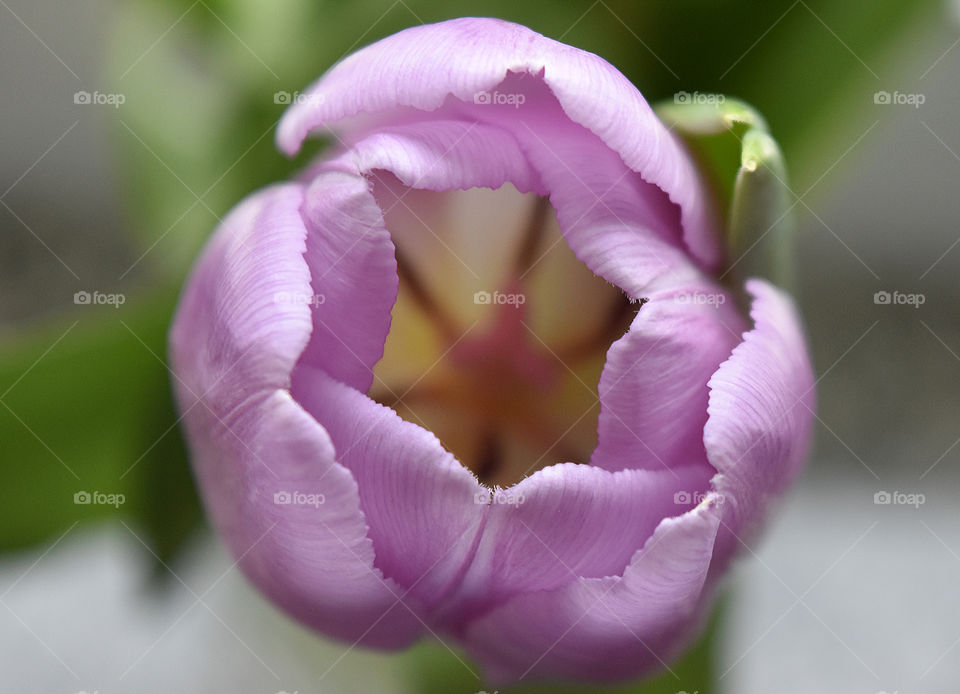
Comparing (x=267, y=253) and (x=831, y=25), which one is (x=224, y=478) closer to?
(x=267, y=253)

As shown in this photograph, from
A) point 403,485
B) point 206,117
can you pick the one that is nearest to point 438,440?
point 403,485

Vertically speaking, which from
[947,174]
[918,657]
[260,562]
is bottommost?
[918,657]

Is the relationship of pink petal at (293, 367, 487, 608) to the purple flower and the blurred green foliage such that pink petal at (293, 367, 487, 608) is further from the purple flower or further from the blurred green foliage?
the blurred green foliage

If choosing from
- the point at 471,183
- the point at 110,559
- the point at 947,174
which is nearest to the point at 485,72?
the point at 471,183

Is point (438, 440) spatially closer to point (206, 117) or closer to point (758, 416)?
point (758, 416)

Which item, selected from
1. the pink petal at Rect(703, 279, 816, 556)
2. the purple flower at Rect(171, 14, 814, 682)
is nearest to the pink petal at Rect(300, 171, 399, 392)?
the purple flower at Rect(171, 14, 814, 682)

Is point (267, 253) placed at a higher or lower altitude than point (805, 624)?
higher

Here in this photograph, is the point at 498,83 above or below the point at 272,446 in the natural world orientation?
above
